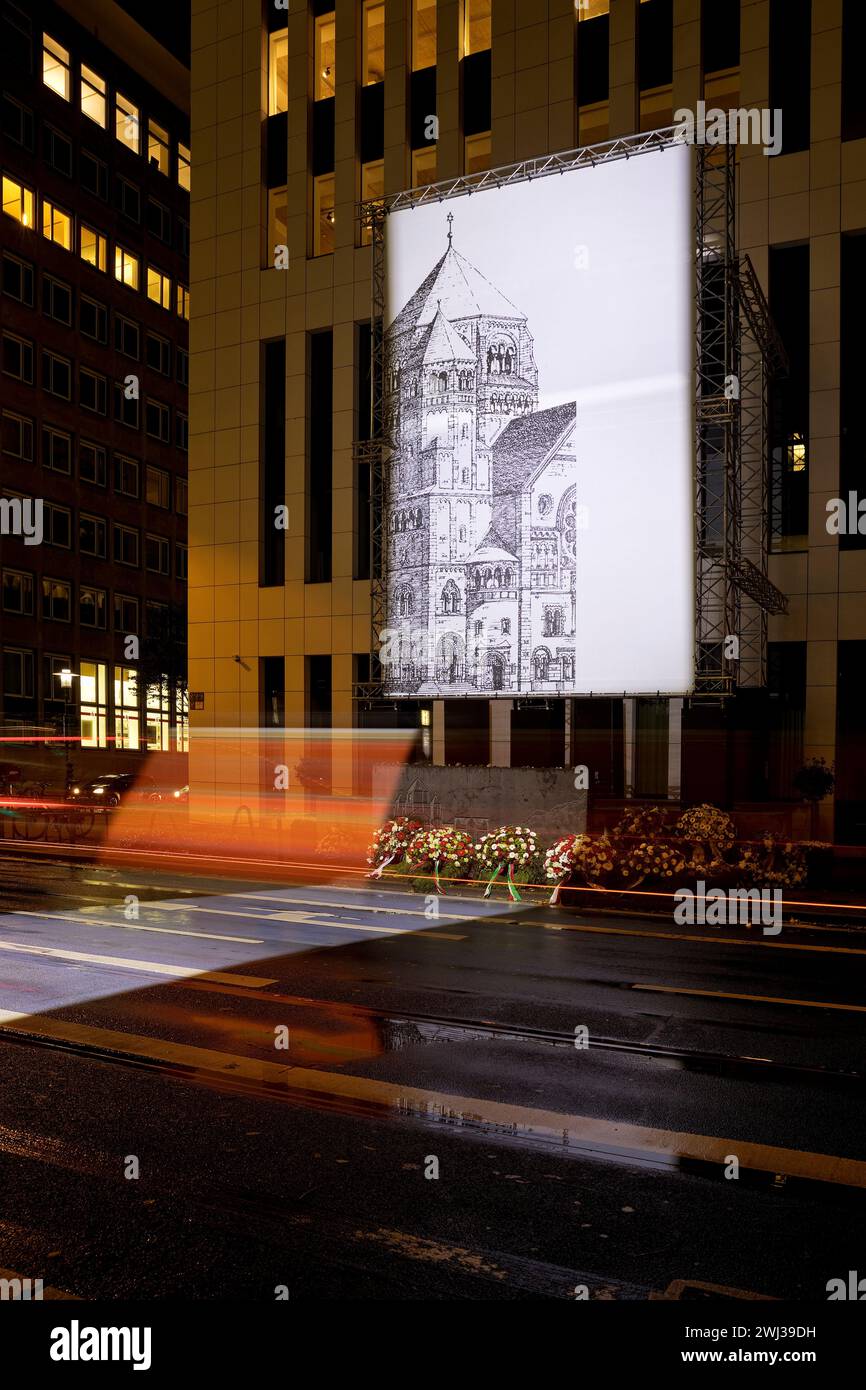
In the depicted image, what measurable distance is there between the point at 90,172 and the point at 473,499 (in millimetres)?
48130

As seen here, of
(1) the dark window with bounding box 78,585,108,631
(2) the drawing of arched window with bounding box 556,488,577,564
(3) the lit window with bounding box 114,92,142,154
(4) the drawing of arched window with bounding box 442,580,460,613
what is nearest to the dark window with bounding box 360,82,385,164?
(2) the drawing of arched window with bounding box 556,488,577,564

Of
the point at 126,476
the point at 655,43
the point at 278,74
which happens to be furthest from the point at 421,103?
the point at 126,476

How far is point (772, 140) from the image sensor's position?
24.1 meters

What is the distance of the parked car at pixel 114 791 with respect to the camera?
1553 inches

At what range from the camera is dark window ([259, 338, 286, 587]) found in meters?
30.5

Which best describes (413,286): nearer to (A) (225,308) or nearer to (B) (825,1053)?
(A) (225,308)

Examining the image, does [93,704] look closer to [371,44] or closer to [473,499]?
[371,44]

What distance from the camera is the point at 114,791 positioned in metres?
41.2

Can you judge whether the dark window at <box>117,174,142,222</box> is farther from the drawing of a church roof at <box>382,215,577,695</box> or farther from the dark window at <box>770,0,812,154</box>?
the dark window at <box>770,0,812,154</box>

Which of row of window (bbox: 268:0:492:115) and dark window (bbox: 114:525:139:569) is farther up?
row of window (bbox: 268:0:492:115)

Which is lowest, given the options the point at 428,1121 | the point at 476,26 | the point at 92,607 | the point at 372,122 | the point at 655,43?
the point at 428,1121

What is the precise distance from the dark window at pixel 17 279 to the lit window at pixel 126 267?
7.48m

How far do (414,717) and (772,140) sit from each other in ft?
55.0

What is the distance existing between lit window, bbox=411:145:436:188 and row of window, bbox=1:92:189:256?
34456 millimetres
